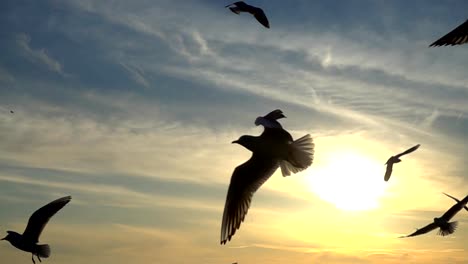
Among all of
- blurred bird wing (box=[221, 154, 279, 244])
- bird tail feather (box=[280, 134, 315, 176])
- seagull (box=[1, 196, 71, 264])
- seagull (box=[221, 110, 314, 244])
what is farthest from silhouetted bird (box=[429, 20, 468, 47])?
seagull (box=[1, 196, 71, 264])

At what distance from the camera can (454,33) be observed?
10.5 m

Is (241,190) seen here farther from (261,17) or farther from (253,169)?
(261,17)

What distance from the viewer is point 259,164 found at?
724 inches

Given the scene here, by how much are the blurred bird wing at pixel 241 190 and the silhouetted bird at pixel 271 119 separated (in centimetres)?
386

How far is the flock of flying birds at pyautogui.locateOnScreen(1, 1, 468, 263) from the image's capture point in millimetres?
14773

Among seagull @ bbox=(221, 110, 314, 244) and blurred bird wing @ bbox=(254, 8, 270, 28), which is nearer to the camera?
blurred bird wing @ bbox=(254, 8, 270, 28)

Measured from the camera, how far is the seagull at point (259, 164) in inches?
665

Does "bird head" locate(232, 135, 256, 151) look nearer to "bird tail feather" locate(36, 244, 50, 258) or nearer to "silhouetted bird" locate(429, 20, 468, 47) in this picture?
"silhouetted bird" locate(429, 20, 468, 47)

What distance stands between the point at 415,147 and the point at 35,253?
14418mm

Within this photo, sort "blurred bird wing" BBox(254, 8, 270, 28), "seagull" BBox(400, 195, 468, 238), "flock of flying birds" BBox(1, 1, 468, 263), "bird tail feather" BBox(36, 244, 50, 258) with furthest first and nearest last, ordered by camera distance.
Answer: "seagull" BBox(400, 195, 468, 238)
"bird tail feather" BBox(36, 244, 50, 258)
"flock of flying birds" BBox(1, 1, 468, 263)
"blurred bird wing" BBox(254, 8, 270, 28)

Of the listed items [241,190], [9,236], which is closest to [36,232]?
[9,236]

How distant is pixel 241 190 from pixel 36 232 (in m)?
8.32

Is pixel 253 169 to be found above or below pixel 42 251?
above

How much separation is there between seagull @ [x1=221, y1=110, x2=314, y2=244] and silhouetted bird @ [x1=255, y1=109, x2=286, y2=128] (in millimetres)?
1575
